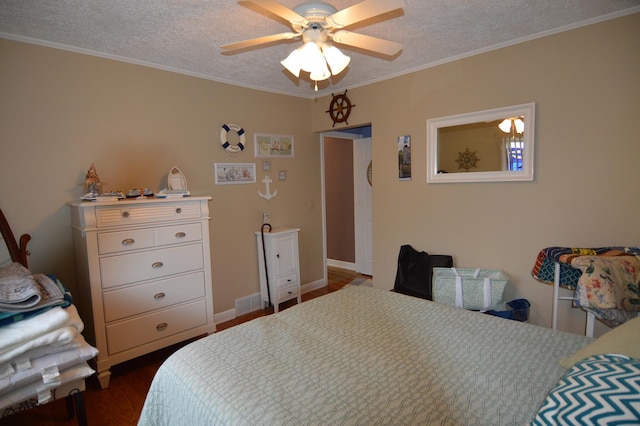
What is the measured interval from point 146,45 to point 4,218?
1.56m

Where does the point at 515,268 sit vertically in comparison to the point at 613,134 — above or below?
below

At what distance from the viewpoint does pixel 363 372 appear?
50.4 inches

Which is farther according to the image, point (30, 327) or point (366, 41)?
point (366, 41)

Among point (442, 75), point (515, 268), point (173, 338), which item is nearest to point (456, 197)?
point (515, 268)

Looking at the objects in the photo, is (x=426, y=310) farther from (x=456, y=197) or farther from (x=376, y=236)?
(x=376, y=236)

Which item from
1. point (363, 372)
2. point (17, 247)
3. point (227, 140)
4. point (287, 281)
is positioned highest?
point (227, 140)

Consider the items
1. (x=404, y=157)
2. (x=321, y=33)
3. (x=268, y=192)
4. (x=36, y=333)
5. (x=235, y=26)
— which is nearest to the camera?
(x=36, y=333)

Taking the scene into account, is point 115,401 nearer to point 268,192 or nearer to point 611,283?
point 268,192

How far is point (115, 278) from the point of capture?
241 cm

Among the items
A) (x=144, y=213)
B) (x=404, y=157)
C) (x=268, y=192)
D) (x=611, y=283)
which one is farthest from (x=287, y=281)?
(x=611, y=283)

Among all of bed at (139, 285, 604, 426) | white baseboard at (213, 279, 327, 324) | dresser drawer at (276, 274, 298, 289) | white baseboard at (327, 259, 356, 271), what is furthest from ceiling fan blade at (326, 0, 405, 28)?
white baseboard at (327, 259, 356, 271)

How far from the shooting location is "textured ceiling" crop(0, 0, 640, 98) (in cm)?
198

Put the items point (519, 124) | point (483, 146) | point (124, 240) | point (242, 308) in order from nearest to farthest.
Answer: point (124, 240) → point (519, 124) → point (483, 146) → point (242, 308)

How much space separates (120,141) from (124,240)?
2.94 feet
